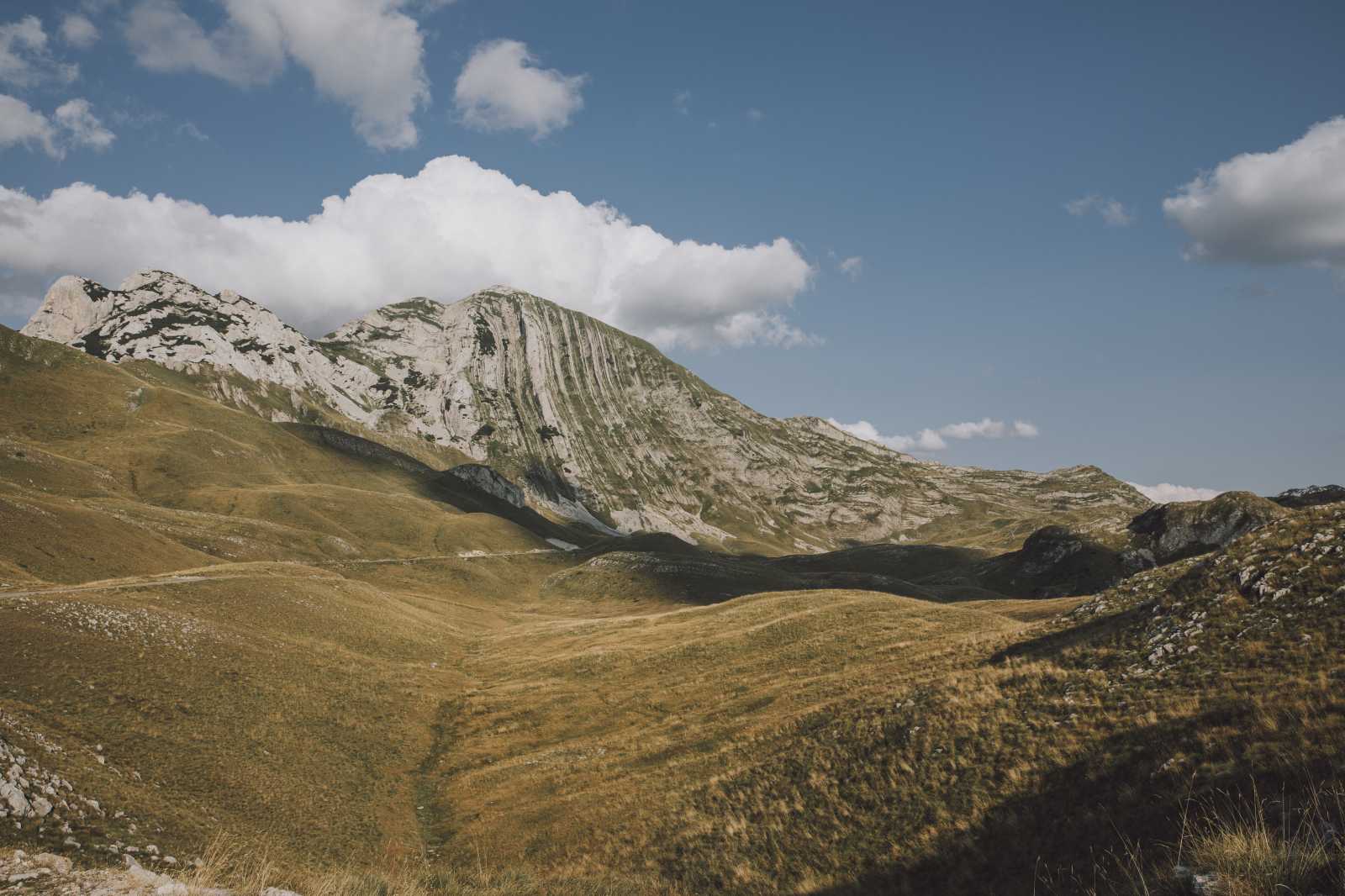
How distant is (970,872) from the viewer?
1514 cm

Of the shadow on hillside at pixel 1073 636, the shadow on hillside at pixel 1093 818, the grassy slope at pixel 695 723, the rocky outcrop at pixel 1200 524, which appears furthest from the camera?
the rocky outcrop at pixel 1200 524

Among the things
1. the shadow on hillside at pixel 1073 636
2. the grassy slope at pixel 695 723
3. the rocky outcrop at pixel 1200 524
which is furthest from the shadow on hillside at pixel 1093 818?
the rocky outcrop at pixel 1200 524

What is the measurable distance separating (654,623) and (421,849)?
50.3 meters

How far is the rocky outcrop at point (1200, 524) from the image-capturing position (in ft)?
566

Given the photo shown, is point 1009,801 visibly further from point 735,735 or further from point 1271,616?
point 735,735

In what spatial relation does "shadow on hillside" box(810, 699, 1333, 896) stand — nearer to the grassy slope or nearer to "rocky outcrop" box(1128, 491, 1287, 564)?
the grassy slope

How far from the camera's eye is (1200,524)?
180m

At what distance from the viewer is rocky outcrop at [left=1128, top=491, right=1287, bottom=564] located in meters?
172

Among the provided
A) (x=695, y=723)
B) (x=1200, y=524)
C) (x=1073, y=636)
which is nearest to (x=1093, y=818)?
(x=1073, y=636)

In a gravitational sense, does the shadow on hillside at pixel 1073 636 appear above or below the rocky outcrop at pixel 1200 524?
below

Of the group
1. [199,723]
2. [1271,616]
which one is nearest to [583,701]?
[199,723]

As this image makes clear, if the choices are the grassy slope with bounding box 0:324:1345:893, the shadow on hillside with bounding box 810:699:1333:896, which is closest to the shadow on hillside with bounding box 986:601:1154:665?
the grassy slope with bounding box 0:324:1345:893

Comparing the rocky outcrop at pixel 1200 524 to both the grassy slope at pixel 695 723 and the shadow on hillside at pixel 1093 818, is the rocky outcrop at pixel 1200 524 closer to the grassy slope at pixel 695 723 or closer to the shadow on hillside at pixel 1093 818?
the grassy slope at pixel 695 723

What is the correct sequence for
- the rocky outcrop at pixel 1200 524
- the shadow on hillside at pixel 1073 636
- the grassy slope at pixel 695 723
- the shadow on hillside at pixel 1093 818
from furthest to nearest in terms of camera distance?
the rocky outcrop at pixel 1200 524 < the shadow on hillside at pixel 1073 636 < the grassy slope at pixel 695 723 < the shadow on hillside at pixel 1093 818
